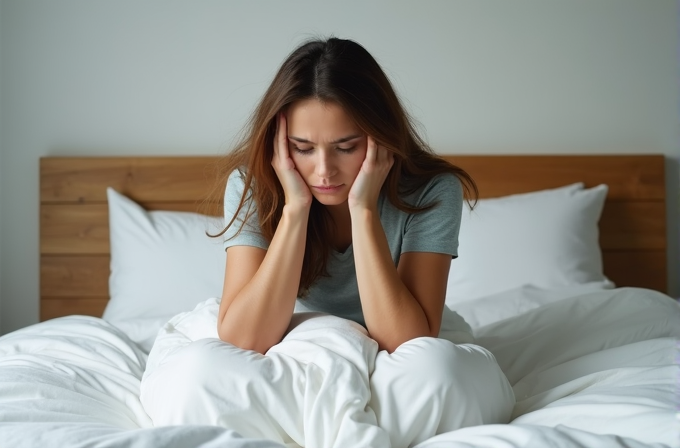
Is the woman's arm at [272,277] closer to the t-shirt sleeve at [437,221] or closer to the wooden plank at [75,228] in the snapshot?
the t-shirt sleeve at [437,221]

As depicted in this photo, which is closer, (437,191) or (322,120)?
(322,120)

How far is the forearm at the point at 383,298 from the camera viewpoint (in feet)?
4.73

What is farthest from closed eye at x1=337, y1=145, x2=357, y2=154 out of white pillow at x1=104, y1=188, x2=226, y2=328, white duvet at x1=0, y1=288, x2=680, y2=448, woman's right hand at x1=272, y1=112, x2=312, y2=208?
white pillow at x1=104, y1=188, x2=226, y2=328

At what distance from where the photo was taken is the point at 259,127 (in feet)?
5.20

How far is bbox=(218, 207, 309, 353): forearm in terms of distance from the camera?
1.47 m

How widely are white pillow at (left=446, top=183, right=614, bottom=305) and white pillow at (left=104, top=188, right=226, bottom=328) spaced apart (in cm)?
82

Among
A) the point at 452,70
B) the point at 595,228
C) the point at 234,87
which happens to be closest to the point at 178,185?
the point at 234,87

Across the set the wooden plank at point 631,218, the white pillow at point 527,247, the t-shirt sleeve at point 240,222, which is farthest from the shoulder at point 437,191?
the wooden plank at point 631,218

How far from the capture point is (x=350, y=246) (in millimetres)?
1699

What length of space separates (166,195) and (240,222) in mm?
1255

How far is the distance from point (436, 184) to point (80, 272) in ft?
5.55

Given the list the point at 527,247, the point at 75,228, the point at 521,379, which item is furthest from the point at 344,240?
the point at 75,228

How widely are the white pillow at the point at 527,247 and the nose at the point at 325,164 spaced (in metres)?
1.08

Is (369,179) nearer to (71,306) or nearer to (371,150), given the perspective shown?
(371,150)
